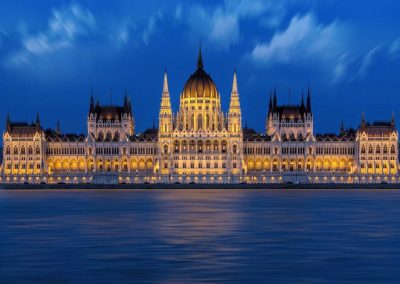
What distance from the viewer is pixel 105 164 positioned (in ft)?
550

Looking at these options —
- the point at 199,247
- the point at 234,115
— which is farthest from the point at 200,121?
the point at 199,247

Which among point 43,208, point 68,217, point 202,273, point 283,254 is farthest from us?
point 43,208

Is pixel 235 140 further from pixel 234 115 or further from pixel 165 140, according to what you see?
pixel 165 140

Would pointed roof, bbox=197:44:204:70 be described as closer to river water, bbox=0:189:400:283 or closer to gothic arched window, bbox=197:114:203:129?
gothic arched window, bbox=197:114:203:129

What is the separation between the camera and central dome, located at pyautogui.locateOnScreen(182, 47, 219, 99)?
6718 inches

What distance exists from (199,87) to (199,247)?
12906cm

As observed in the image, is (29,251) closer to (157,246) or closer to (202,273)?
(157,246)

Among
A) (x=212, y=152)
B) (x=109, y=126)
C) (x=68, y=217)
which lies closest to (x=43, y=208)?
(x=68, y=217)

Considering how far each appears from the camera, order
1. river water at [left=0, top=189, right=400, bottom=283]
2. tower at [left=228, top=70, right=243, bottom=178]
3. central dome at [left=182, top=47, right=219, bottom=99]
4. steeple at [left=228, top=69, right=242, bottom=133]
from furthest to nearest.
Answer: central dome at [left=182, top=47, right=219, bottom=99], steeple at [left=228, top=69, right=242, bottom=133], tower at [left=228, top=70, right=243, bottom=178], river water at [left=0, top=189, right=400, bottom=283]

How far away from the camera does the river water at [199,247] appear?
112 ft

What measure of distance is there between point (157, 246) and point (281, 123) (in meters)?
135

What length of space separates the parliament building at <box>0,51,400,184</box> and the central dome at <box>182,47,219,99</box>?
206 mm

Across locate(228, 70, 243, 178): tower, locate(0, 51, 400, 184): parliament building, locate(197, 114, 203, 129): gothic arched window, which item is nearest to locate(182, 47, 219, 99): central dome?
locate(0, 51, 400, 184): parliament building

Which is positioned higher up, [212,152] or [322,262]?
[212,152]
